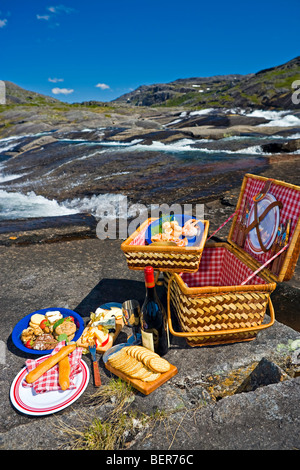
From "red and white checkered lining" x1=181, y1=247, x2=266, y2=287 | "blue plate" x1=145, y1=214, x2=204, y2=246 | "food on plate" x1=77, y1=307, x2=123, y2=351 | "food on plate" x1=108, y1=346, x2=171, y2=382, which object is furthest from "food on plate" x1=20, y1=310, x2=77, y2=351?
"red and white checkered lining" x1=181, y1=247, x2=266, y2=287

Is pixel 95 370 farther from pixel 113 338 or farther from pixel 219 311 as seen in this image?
pixel 219 311

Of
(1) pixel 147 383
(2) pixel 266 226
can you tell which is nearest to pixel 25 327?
(1) pixel 147 383

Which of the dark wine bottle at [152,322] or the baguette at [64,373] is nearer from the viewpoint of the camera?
the baguette at [64,373]

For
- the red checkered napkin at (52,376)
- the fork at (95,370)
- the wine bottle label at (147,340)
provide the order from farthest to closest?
1. the wine bottle label at (147,340)
2. the fork at (95,370)
3. the red checkered napkin at (52,376)

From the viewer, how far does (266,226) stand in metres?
3.42

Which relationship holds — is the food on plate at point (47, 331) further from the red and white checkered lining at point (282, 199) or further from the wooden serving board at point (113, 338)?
the red and white checkered lining at point (282, 199)

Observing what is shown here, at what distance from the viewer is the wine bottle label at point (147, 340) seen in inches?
112

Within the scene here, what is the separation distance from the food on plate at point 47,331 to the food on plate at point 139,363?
0.63 meters

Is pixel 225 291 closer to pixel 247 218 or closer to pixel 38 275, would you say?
pixel 247 218

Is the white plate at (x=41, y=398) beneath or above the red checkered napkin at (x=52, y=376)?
beneath

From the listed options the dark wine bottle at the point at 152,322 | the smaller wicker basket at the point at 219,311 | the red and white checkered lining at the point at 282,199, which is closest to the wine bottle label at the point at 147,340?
the dark wine bottle at the point at 152,322

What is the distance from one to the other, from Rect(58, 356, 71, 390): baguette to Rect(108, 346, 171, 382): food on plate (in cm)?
39

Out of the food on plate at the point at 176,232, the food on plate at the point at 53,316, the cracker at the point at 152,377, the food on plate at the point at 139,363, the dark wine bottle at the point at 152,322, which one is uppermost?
the food on plate at the point at 176,232

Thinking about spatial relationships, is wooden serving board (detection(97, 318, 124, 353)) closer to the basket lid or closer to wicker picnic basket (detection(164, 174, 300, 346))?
wicker picnic basket (detection(164, 174, 300, 346))
